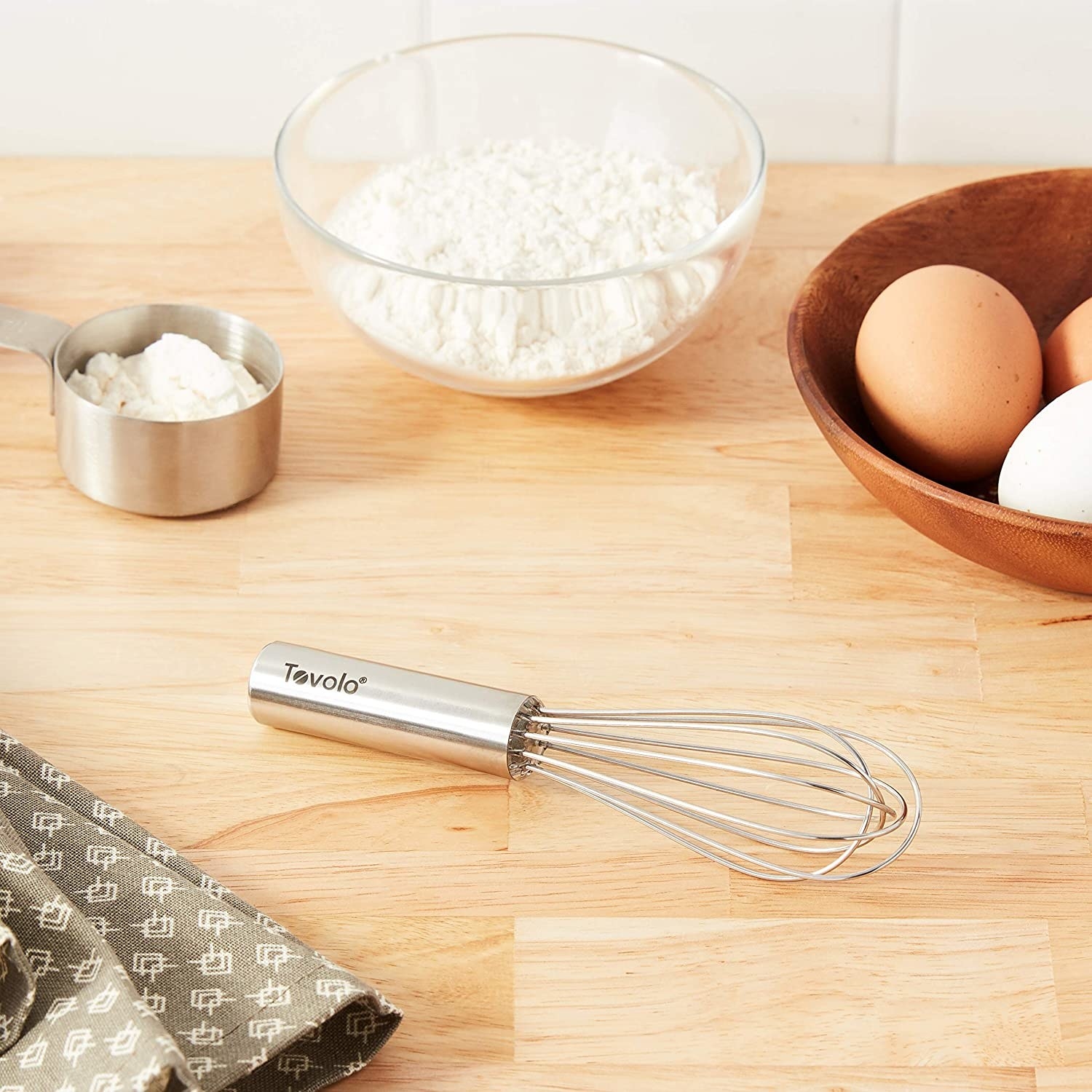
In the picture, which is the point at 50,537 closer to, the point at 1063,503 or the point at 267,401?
the point at 267,401

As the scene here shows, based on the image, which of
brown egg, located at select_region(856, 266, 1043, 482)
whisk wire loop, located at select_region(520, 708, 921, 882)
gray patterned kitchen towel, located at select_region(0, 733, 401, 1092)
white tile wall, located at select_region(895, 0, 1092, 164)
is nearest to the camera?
gray patterned kitchen towel, located at select_region(0, 733, 401, 1092)

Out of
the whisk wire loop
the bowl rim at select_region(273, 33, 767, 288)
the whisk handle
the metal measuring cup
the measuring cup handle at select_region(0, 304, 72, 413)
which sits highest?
the bowl rim at select_region(273, 33, 767, 288)

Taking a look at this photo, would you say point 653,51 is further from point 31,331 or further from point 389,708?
point 389,708

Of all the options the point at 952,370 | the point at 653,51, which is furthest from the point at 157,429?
the point at 653,51

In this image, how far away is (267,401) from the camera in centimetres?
80

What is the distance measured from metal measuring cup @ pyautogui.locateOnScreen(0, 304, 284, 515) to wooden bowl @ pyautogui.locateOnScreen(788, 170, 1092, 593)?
0.31 m

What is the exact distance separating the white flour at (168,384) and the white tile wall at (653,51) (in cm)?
40

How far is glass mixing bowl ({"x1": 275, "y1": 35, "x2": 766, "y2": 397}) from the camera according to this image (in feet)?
2.72

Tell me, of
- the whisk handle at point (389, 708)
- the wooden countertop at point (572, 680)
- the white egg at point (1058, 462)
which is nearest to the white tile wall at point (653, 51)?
the wooden countertop at point (572, 680)

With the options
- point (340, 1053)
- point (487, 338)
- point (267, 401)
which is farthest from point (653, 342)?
point (340, 1053)

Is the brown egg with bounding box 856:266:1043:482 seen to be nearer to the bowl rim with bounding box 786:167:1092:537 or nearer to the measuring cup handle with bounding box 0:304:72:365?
→ the bowl rim with bounding box 786:167:1092:537

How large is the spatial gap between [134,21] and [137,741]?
0.66m

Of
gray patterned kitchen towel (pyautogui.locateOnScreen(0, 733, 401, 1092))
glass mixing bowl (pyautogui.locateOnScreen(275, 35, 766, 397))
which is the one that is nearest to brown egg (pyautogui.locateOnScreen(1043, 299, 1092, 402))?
glass mixing bowl (pyautogui.locateOnScreen(275, 35, 766, 397))

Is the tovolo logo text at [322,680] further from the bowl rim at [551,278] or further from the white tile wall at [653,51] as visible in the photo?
the white tile wall at [653,51]
